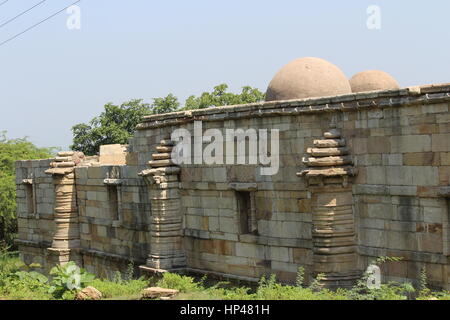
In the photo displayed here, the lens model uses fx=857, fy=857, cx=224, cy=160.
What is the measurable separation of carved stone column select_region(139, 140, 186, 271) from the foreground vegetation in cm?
50

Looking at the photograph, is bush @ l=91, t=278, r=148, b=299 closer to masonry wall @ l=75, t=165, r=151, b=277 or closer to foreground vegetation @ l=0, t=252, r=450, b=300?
foreground vegetation @ l=0, t=252, r=450, b=300

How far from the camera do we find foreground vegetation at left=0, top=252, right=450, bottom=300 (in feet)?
40.6

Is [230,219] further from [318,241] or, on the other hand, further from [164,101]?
[164,101]

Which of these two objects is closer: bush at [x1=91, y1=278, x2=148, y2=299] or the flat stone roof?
the flat stone roof

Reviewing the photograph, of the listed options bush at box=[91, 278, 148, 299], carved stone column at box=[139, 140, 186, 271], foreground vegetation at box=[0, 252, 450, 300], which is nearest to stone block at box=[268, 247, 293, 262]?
foreground vegetation at box=[0, 252, 450, 300]

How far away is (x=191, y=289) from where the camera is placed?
15742 mm

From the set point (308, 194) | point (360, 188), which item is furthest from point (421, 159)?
point (308, 194)

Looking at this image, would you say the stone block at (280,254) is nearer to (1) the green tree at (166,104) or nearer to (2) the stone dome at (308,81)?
(2) the stone dome at (308,81)

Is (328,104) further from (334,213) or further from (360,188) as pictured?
(334,213)

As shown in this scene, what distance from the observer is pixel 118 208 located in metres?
19.9

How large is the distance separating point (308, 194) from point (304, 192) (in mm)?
133

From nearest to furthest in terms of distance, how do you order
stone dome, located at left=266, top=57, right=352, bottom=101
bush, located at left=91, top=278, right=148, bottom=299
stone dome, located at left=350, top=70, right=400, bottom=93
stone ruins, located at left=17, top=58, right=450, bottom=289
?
stone ruins, located at left=17, top=58, right=450, bottom=289 < bush, located at left=91, top=278, right=148, bottom=299 < stone dome, located at left=266, top=57, right=352, bottom=101 < stone dome, located at left=350, top=70, right=400, bottom=93
